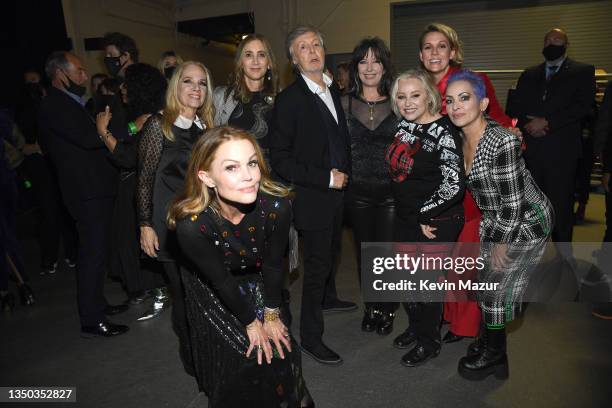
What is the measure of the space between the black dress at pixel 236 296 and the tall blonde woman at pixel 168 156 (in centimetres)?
52

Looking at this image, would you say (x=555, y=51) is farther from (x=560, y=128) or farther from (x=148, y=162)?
(x=148, y=162)

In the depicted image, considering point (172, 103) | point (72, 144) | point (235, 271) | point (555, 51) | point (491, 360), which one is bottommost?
point (491, 360)

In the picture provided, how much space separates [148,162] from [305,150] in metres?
0.82

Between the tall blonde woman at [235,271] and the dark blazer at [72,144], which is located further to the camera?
the dark blazer at [72,144]

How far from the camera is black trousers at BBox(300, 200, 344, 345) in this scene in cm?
245

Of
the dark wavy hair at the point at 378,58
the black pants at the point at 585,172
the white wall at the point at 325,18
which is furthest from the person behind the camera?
the white wall at the point at 325,18

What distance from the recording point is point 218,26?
10820mm

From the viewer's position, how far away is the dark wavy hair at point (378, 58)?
257cm

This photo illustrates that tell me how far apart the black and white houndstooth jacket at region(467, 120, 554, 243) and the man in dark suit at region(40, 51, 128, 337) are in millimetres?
2293

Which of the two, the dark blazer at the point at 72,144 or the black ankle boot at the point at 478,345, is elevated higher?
the dark blazer at the point at 72,144

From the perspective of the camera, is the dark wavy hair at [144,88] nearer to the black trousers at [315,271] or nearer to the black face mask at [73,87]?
the black face mask at [73,87]

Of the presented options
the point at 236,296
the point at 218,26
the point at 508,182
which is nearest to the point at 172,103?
the point at 236,296

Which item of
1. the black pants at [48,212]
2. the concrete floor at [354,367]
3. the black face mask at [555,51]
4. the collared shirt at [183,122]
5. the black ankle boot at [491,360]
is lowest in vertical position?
the concrete floor at [354,367]

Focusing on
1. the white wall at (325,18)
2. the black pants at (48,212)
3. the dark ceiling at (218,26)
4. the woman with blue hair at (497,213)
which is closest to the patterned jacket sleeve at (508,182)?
the woman with blue hair at (497,213)
